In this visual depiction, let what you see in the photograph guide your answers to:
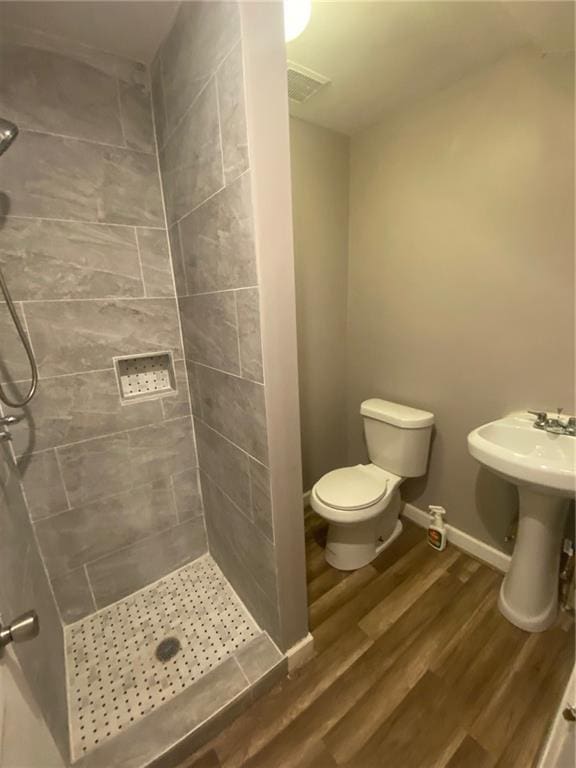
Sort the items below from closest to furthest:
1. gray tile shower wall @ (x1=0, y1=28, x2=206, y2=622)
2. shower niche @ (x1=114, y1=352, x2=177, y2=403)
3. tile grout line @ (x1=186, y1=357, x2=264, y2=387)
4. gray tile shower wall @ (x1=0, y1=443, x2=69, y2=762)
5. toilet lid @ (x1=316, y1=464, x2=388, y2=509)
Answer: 1. gray tile shower wall @ (x1=0, y1=443, x2=69, y2=762)
2. tile grout line @ (x1=186, y1=357, x2=264, y2=387)
3. gray tile shower wall @ (x1=0, y1=28, x2=206, y2=622)
4. shower niche @ (x1=114, y1=352, x2=177, y2=403)
5. toilet lid @ (x1=316, y1=464, x2=388, y2=509)

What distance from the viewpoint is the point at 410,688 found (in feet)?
3.81

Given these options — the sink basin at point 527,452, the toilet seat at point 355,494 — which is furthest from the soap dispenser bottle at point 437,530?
the sink basin at point 527,452

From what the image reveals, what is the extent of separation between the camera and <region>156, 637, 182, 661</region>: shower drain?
128cm

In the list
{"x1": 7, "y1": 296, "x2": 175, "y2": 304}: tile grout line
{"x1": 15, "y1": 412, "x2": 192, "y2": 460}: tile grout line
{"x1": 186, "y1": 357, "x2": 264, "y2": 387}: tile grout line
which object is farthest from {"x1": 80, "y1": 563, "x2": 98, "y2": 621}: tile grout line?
{"x1": 7, "y1": 296, "x2": 175, "y2": 304}: tile grout line

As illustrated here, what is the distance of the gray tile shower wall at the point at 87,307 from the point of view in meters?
1.10

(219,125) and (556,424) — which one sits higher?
(219,125)

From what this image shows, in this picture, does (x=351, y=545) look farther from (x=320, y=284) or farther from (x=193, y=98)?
(x=193, y=98)

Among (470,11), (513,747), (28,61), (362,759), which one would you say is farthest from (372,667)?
(28,61)

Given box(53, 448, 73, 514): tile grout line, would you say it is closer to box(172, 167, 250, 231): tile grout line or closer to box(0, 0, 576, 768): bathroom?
box(0, 0, 576, 768): bathroom

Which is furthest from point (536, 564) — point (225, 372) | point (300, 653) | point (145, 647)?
point (145, 647)

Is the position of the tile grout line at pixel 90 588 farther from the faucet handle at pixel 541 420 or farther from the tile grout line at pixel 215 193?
the faucet handle at pixel 541 420

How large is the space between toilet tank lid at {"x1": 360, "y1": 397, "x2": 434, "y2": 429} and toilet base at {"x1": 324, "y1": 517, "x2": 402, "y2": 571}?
21.2 inches

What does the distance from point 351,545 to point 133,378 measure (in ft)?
4.53

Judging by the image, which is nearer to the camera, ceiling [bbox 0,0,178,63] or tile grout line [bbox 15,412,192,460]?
ceiling [bbox 0,0,178,63]
